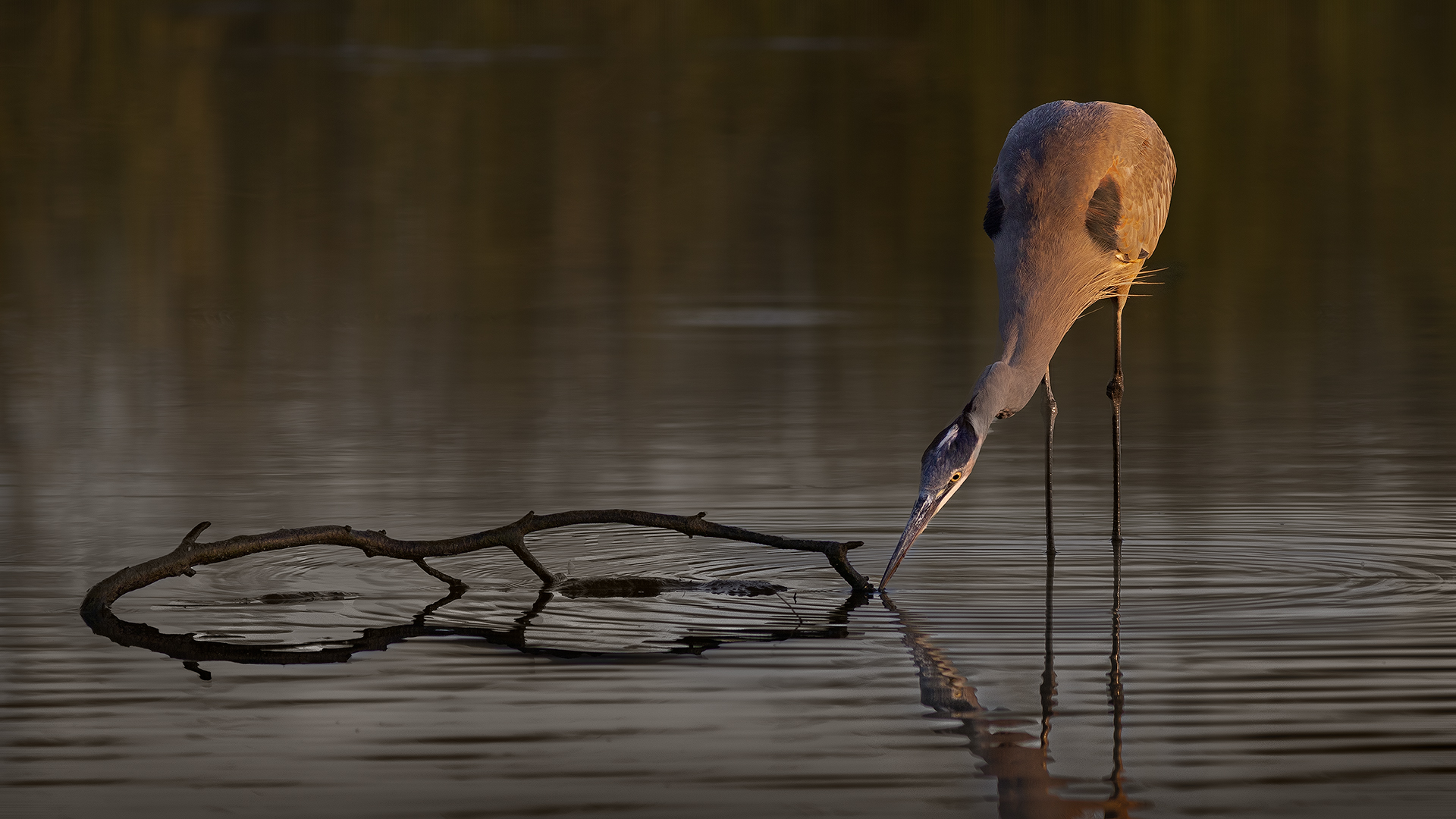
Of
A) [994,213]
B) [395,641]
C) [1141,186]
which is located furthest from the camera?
[1141,186]

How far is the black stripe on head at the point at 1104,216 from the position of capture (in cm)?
1218

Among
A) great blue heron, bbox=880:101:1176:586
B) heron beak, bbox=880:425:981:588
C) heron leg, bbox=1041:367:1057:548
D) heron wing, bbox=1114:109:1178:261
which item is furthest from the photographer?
heron wing, bbox=1114:109:1178:261

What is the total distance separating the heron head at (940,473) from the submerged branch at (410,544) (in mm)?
310

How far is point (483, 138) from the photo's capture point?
4441cm

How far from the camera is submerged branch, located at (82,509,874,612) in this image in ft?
33.4

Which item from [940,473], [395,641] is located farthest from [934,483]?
[395,641]

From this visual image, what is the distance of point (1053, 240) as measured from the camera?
11.9m

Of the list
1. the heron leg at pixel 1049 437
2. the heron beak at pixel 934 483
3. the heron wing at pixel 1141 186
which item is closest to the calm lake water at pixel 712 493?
the heron leg at pixel 1049 437

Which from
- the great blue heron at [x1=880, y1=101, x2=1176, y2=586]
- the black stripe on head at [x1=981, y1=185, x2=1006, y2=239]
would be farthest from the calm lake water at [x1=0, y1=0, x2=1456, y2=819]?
the black stripe on head at [x1=981, y1=185, x2=1006, y2=239]

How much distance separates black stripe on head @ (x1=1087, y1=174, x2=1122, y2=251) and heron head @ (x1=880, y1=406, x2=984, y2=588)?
2024 mm

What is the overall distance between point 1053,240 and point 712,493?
2509 millimetres

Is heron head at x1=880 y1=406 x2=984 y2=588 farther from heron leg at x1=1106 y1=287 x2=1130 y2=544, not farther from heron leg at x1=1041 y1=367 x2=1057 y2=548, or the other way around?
heron leg at x1=1106 y1=287 x2=1130 y2=544

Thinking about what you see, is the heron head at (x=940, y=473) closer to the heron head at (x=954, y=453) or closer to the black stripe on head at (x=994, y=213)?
the heron head at (x=954, y=453)

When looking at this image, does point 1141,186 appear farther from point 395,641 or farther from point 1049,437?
point 395,641
